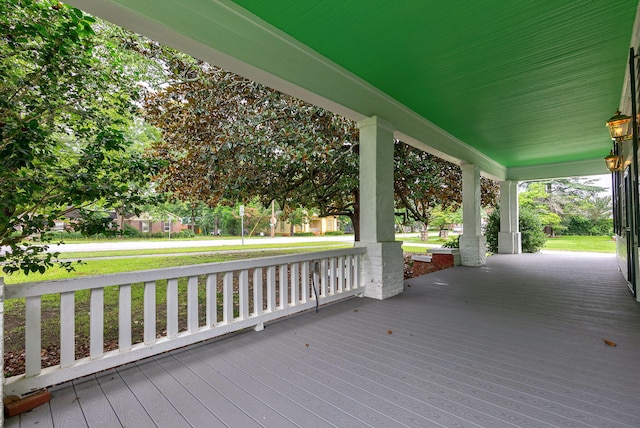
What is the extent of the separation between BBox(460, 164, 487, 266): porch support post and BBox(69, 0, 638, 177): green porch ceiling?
7.89 feet

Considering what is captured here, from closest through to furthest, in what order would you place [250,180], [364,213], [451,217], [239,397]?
1. [239,397]
2. [364,213]
3. [250,180]
4. [451,217]

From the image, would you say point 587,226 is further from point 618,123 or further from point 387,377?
point 387,377

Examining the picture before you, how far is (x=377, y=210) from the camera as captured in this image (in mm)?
4395

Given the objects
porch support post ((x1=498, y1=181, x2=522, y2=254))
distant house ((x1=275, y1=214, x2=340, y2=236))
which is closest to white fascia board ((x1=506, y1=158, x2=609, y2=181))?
porch support post ((x1=498, y1=181, x2=522, y2=254))

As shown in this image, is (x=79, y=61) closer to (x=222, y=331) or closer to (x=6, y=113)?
(x=6, y=113)

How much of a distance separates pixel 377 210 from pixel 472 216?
4.59 meters

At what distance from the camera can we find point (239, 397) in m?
1.93

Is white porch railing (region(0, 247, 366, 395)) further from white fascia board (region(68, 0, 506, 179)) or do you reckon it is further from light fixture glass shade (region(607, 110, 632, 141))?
light fixture glass shade (region(607, 110, 632, 141))

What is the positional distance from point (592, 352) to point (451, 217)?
1699 centimetres

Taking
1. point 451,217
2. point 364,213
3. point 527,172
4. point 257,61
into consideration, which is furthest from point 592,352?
point 451,217

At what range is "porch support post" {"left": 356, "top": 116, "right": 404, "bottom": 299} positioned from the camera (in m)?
4.39

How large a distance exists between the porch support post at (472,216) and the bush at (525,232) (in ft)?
12.9

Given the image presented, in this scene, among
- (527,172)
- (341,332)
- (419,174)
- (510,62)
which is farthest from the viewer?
(527,172)

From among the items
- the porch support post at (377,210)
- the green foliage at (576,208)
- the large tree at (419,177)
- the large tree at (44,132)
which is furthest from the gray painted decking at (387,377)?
the green foliage at (576,208)
